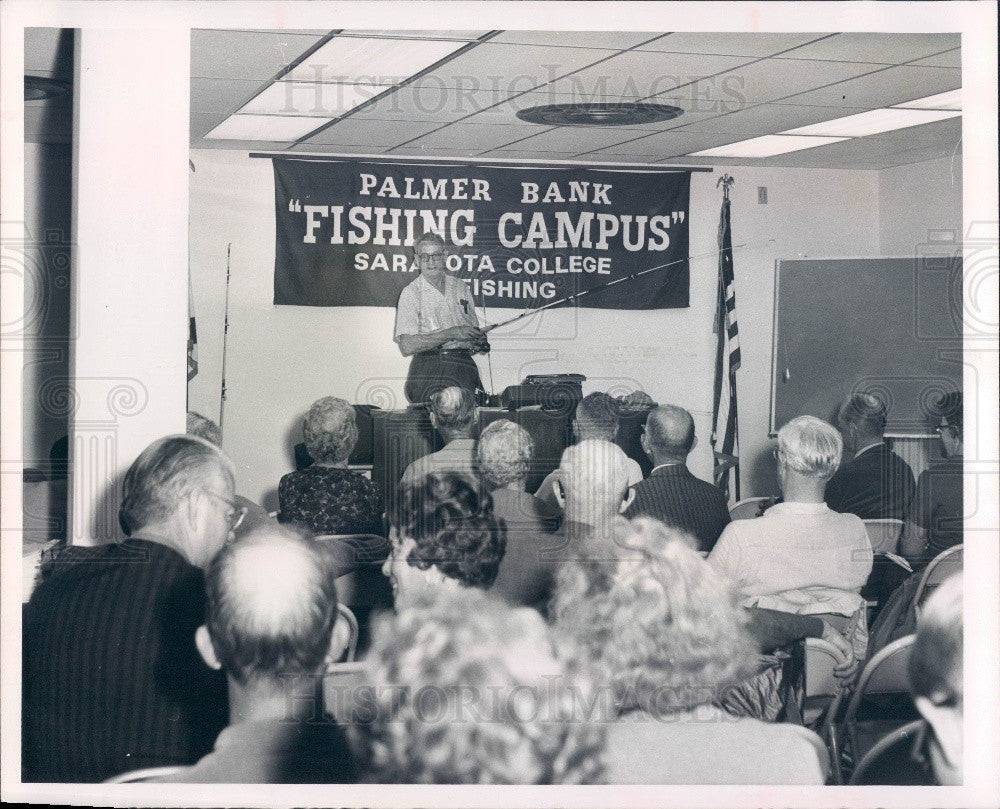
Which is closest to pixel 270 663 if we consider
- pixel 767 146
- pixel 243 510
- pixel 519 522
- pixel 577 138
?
pixel 243 510

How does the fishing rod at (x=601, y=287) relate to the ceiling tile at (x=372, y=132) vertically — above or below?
below

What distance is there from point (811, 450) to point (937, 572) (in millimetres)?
552

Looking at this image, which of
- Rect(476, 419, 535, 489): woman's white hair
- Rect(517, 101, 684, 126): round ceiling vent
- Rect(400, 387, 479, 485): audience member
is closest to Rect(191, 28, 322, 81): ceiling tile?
Rect(517, 101, 684, 126): round ceiling vent

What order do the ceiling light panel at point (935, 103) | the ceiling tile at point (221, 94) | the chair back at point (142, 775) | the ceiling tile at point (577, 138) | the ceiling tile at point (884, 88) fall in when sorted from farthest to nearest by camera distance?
the ceiling tile at point (577, 138), the ceiling light panel at point (935, 103), the ceiling tile at point (221, 94), the ceiling tile at point (884, 88), the chair back at point (142, 775)

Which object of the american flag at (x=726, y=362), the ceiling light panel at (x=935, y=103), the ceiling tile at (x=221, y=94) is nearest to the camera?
the ceiling tile at (x=221, y=94)

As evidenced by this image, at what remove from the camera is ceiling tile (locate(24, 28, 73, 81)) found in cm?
330

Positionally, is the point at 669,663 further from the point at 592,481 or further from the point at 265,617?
the point at 265,617

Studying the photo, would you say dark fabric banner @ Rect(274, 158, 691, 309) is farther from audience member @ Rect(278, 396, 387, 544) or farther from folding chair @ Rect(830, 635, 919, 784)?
folding chair @ Rect(830, 635, 919, 784)

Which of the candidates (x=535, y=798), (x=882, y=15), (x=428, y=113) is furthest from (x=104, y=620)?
(x=882, y=15)

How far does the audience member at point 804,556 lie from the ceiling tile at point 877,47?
140 cm

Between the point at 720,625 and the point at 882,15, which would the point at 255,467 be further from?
the point at 882,15

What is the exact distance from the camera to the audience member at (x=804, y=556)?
3.49m

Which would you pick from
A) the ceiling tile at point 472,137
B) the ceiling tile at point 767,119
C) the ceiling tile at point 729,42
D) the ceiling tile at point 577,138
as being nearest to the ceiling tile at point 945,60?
the ceiling tile at point 729,42

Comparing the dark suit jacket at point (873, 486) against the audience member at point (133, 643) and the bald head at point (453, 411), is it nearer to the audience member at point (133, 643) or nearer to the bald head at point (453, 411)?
the bald head at point (453, 411)
